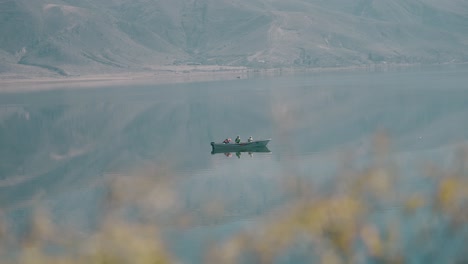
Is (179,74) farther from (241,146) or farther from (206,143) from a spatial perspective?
(241,146)

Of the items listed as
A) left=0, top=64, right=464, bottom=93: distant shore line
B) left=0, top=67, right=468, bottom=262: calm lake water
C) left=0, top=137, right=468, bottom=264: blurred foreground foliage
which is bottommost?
left=0, top=64, right=464, bottom=93: distant shore line

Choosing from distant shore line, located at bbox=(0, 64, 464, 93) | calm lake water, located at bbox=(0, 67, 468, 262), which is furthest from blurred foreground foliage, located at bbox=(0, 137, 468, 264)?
distant shore line, located at bbox=(0, 64, 464, 93)

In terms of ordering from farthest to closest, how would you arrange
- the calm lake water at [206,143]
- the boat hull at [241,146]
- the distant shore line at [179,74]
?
the distant shore line at [179,74], the boat hull at [241,146], the calm lake water at [206,143]

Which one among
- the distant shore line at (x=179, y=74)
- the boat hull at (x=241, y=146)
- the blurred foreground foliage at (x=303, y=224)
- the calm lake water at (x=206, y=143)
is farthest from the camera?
the distant shore line at (x=179, y=74)

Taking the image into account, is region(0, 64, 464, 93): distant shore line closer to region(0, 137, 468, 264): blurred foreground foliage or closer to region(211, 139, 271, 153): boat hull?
region(211, 139, 271, 153): boat hull

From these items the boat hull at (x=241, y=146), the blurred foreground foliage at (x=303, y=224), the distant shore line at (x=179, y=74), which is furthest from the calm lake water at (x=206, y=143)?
the distant shore line at (x=179, y=74)

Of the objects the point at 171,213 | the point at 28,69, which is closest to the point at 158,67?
the point at 28,69

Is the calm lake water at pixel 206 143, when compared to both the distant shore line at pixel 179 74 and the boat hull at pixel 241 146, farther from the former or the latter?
the distant shore line at pixel 179 74

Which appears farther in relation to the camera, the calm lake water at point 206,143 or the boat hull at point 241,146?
the boat hull at point 241,146
